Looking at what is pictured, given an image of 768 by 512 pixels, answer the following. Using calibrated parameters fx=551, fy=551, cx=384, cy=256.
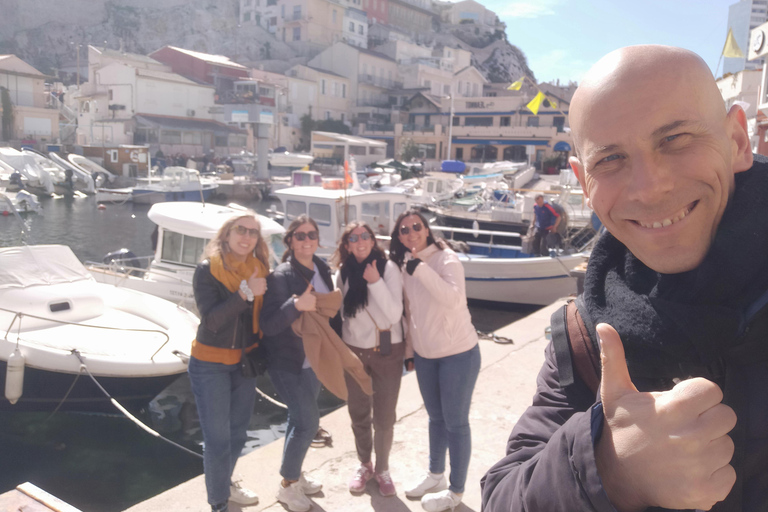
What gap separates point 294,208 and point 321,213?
0.79 meters

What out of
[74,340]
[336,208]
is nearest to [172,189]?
[336,208]

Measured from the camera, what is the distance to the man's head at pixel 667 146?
0.90m

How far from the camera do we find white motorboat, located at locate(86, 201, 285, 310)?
866 cm

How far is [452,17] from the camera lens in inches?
3728

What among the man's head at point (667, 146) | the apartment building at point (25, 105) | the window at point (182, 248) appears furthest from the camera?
the apartment building at point (25, 105)

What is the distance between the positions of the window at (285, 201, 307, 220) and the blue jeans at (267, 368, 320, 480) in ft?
29.3

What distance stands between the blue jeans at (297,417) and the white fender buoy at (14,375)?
12.9 ft

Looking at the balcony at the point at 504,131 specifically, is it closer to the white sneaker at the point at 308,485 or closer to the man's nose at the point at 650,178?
the white sneaker at the point at 308,485

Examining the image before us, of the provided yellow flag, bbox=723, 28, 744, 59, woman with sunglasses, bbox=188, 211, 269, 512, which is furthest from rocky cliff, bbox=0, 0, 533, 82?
woman with sunglasses, bbox=188, 211, 269, 512

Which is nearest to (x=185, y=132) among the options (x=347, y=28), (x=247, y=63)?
(x=247, y=63)

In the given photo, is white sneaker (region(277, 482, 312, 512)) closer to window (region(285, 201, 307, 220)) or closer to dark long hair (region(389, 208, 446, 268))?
dark long hair (region(389, 208, 446, 268))

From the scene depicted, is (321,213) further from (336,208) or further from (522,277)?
(522,277)

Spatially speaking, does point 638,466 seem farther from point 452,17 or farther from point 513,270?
point 452,17

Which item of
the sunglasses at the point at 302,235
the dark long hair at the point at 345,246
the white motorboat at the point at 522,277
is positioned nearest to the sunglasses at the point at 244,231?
the sunglasses at the point at 302,235
